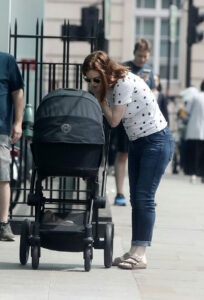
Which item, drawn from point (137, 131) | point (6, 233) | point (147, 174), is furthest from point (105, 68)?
point (6, 233)

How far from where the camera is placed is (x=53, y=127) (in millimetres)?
7465

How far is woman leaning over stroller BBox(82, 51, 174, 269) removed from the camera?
7582 mm

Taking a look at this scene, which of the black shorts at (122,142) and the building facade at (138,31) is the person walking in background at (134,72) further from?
the building facade at (138,31)

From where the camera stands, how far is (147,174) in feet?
25.7

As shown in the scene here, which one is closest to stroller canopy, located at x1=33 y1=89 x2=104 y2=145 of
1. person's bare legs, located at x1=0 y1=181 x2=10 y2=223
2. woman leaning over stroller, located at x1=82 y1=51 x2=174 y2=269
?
woman leaning over stroller, located at x1=82 y1=51 x2=174 y2=269

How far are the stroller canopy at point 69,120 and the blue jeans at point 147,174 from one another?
41 cm

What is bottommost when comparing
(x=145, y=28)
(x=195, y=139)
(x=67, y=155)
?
(x=195, y=139)

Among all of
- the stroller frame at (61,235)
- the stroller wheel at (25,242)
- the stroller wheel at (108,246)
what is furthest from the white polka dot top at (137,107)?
the stroller wheel at (25,242)

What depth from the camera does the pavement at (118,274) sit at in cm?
678

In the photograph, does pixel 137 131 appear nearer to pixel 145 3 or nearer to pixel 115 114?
pixel 115 114

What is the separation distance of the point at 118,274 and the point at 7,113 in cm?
183

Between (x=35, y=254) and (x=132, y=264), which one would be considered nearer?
(x=35, y=254)

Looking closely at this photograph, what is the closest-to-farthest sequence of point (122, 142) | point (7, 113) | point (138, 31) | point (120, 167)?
point (7, 113) → point (122, 142) → point (120, 167) → point (138, 31)

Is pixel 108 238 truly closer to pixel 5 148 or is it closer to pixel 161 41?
pixel 5 148
